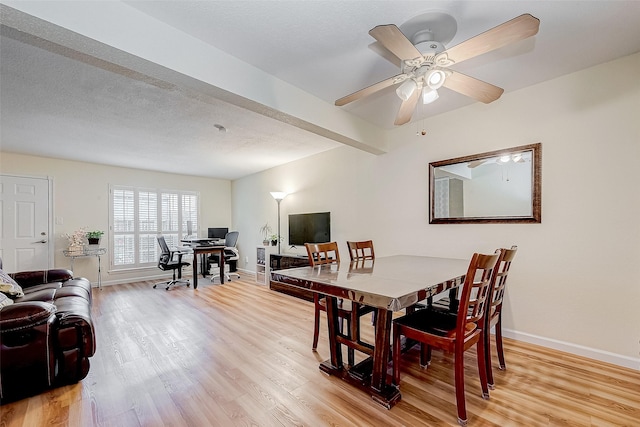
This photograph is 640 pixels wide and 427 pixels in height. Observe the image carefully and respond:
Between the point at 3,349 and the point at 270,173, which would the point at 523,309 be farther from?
the point at 270,173

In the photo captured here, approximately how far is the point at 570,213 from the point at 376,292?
2.17m

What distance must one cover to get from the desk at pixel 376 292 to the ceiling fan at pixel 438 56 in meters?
1.25

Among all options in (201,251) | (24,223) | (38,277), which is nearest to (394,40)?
(38,277)

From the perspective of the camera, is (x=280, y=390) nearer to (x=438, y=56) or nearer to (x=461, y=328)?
(x=461, y=328)

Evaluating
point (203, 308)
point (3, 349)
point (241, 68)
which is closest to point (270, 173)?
point (203, 308)

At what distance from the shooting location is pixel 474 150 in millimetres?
2939

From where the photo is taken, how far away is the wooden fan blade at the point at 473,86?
5.86ft

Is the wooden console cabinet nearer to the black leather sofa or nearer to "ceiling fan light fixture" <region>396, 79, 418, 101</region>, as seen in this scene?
the black leather sofa

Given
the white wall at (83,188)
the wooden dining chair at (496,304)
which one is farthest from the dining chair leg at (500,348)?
the white wall at (83,188)

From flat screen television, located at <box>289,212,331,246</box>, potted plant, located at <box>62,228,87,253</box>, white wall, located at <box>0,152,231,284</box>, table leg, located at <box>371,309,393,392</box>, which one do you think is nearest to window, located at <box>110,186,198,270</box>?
white wall, located at <box>0,152,231,284</box>

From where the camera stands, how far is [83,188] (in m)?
5.24

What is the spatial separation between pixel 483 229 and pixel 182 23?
3.15 meters

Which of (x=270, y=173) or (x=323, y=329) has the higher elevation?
(x=270, y=173)

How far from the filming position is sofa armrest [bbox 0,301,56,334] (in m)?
1.73
